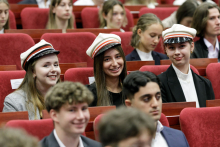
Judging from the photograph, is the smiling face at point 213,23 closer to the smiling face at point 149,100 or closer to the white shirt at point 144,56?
the white shirt at point 144,56

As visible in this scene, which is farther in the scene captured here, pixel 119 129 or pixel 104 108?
pixel 104 108

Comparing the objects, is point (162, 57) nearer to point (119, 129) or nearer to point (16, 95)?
point (16, 95)

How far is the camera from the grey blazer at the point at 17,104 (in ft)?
4.43

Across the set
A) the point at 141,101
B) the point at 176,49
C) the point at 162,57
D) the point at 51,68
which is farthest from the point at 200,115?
the point at 162,57

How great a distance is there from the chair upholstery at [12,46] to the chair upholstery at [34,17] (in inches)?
17.1

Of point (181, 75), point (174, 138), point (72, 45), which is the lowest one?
point (174, 138)

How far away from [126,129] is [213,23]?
1409 millimetres

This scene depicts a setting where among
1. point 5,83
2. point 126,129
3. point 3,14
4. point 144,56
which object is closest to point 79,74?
point 5,83

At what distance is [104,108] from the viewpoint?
1236 millimetres

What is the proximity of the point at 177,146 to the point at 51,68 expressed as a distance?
1.80ft

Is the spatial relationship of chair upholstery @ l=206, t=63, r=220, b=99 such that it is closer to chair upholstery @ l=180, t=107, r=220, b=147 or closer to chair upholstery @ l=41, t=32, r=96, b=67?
chair upholstery @ l=180, t=107, r=220, b=147

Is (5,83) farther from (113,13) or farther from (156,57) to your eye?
(113,13)

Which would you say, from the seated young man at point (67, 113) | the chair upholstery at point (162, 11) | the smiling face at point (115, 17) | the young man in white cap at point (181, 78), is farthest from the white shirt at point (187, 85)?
the chair upholstery at point (162, 11)

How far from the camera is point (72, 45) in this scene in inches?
73.0
